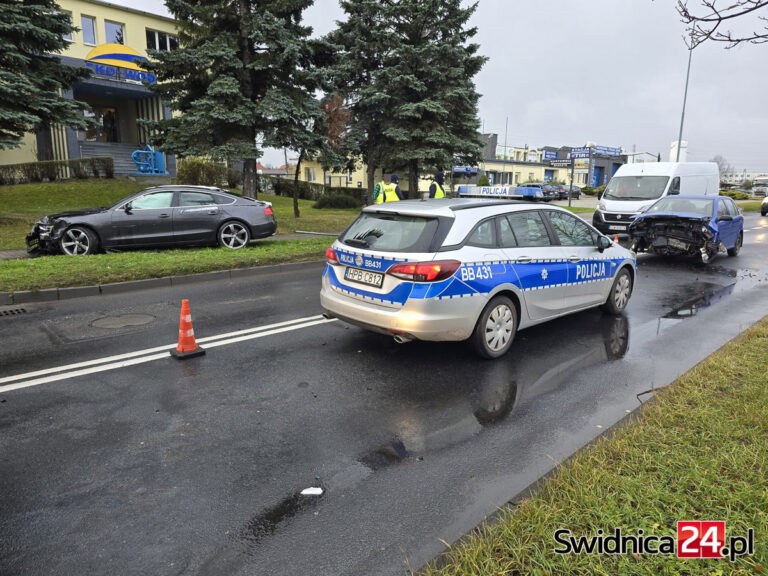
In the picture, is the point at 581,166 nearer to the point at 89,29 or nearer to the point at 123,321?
the point at 89,29

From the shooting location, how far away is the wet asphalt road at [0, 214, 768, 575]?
2.72 meters

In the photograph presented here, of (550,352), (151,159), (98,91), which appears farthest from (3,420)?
(98,91)

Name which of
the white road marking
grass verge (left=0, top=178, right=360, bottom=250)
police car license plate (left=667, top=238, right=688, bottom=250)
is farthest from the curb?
police car license plate (left=667, top=238, right=688, bottom=250)

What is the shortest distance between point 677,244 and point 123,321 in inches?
458

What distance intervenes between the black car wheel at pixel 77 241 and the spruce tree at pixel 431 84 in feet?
46.1

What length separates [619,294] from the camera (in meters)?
7.36

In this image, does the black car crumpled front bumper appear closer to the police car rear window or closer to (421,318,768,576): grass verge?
the police car rear window

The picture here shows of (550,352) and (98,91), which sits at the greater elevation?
(98,91)

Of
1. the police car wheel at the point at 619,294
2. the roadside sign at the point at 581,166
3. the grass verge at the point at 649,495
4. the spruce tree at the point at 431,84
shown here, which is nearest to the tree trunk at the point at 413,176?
the spruce tree at the point at 431,84

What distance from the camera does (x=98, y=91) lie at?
28.8 metres

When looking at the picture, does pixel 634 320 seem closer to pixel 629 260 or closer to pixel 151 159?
pixel 629 260

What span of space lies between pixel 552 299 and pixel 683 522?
364cm

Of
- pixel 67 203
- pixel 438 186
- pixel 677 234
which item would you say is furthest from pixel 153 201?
pixel 67 203

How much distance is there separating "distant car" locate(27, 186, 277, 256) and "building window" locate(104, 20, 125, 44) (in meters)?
23.8
